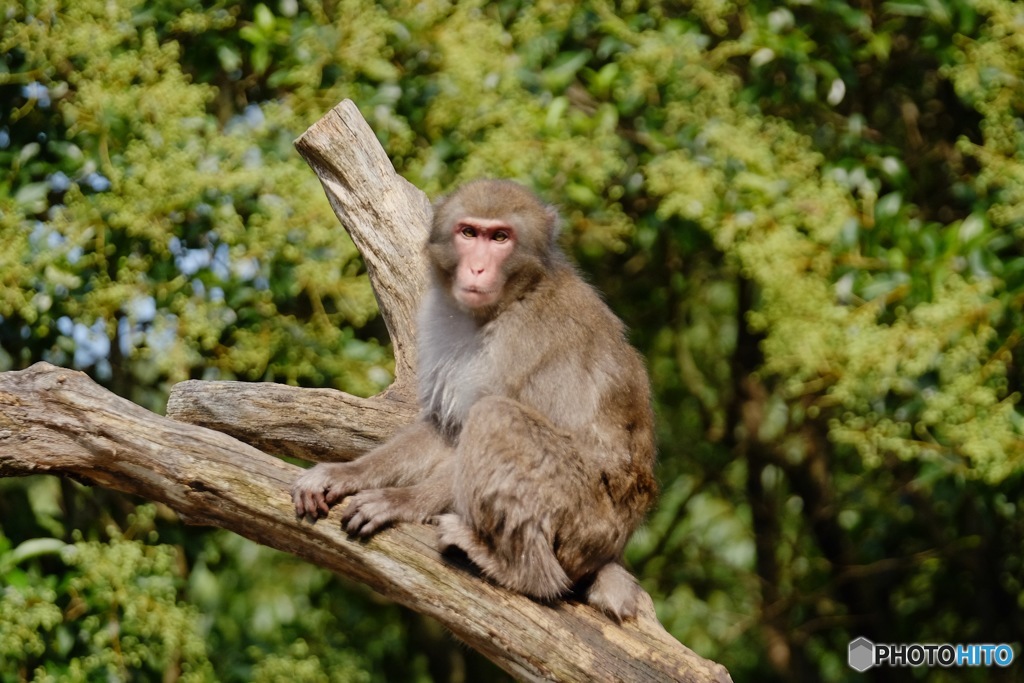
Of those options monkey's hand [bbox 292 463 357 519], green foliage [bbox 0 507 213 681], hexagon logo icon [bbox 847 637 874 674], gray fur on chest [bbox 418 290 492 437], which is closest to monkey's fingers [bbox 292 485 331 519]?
monkey's hand [bbox 292 463 357 519]

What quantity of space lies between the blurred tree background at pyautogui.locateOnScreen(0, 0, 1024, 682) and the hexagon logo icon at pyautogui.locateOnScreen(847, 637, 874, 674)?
85cm

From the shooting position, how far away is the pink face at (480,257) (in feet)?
16.4

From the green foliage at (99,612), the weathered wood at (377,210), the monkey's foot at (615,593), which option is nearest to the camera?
the monkey's foot at (615,593)

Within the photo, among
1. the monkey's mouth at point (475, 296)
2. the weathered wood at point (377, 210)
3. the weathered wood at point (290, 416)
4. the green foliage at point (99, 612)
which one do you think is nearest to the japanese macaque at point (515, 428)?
the monkey's mouth at point (475, 296)

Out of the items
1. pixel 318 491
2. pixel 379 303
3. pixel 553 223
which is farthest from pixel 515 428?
pixel 379 303

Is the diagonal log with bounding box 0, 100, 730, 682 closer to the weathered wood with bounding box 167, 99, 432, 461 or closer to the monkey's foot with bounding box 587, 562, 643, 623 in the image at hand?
the monkey's foot with bounding box 587, 562, 643, 623

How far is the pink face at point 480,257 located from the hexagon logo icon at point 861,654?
17.4 ft

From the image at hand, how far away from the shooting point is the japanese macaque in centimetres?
459

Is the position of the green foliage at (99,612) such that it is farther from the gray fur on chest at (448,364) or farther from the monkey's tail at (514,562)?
the monkey's tail at (514,562)

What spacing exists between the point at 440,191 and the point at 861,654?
4.84 m

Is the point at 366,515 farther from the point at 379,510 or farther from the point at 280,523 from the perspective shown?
the point at 280,523

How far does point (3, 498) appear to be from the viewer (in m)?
7.28

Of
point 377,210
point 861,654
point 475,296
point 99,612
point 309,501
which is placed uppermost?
point 475,296

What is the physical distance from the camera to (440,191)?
7.26 metres
